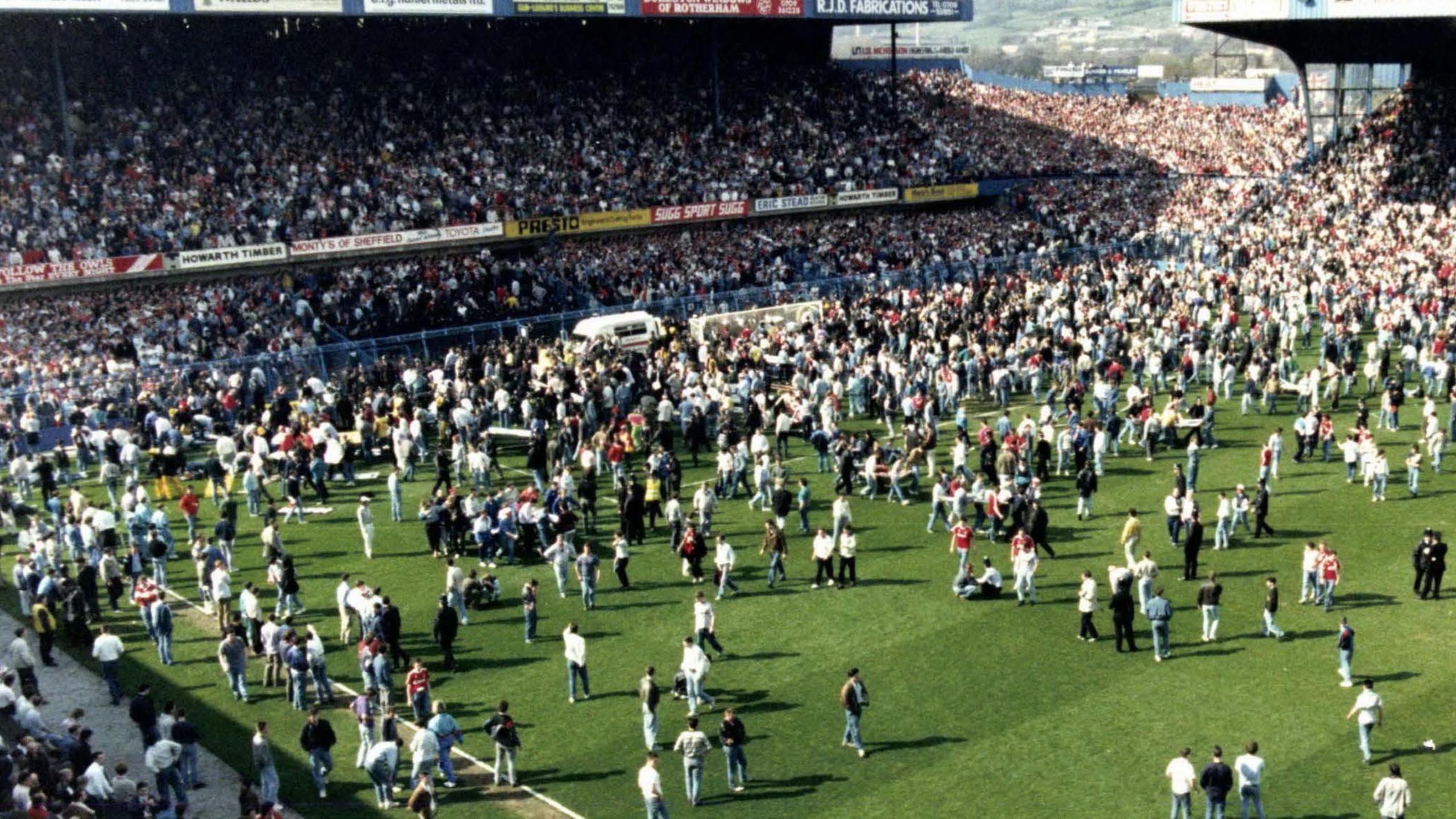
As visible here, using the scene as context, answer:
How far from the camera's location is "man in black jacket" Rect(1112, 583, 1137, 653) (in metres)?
21.4

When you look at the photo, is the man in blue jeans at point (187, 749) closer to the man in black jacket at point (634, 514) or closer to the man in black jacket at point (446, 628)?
the man in black jacket at point (446, 628)

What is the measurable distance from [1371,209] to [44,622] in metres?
46.5

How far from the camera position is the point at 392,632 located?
22094mm

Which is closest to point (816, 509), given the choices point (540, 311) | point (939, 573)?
A: point (939, 573)

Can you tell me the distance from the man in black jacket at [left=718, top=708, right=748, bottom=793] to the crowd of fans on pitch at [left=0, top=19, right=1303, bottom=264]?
32.5 meters

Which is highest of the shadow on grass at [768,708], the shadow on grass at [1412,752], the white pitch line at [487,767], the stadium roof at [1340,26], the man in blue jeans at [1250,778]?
the stadium roof at [1340,26]

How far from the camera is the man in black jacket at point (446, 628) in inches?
869

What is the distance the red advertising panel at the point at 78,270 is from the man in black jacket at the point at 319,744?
2883 centimetres

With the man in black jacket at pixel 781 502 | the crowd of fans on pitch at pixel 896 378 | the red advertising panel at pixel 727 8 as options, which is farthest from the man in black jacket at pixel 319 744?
the red advertising panel at pixel 727 8

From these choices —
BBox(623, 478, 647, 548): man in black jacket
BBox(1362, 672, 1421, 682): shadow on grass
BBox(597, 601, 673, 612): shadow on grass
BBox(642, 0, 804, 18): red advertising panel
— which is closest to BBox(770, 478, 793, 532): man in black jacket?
BBox(623, 478, 647, 548): man in black jacket

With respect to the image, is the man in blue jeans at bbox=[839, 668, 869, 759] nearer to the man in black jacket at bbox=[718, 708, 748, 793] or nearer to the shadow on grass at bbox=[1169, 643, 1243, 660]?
the man in black jacket at bbox=[718, 708, 748, 793]

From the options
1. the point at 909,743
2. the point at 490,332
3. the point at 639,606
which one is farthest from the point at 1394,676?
the point at 490,332

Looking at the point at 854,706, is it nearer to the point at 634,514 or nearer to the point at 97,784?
the point at 97,784

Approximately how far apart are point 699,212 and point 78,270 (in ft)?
75.2
